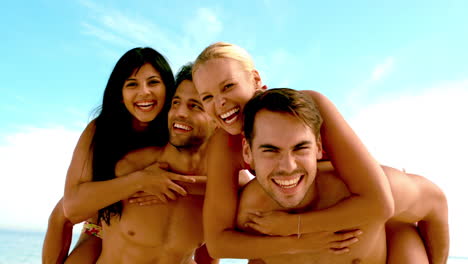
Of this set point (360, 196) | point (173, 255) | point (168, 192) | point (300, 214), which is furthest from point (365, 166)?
point (173, 255)

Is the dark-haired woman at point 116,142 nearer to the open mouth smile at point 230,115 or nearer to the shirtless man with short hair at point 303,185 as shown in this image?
the open mouth smile at point 230,115

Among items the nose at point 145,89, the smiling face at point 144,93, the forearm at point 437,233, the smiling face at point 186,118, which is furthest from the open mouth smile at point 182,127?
the forearm at point 437,233

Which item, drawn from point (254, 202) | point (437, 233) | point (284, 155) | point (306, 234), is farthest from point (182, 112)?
point (437, 233)

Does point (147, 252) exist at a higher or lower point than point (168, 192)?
lower

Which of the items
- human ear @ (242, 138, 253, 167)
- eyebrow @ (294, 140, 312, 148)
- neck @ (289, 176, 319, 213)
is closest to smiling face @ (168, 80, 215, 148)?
human ear @ (242, 138, 253, 167)

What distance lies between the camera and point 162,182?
3.54 metres

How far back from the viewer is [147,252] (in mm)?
3756

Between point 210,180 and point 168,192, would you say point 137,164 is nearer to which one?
point 168,192

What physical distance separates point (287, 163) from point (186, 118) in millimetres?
1527

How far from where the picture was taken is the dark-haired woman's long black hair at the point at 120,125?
156 inches

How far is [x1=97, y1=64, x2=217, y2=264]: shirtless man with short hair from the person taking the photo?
146 inches

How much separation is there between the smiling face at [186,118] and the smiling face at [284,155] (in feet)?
4.20

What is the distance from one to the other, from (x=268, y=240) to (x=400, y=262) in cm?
95

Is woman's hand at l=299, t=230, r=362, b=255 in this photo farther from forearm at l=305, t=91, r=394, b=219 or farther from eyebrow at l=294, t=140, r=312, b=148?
eyebrow at l=294, t=140, r=312, b=148
